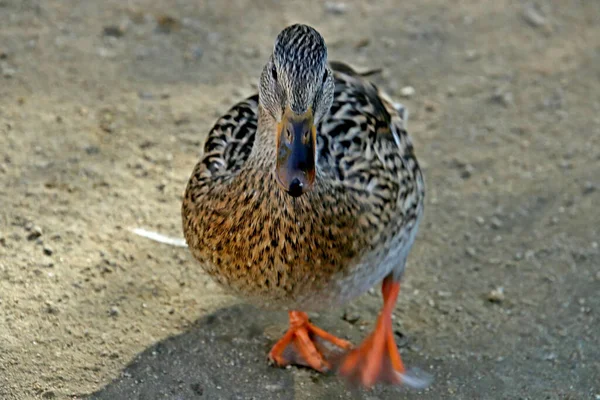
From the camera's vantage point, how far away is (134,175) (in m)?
4.95

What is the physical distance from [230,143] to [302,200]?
0.65m

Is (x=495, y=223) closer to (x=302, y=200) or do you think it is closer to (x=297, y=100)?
(x=302, y=200)

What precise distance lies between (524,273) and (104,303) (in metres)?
2.12

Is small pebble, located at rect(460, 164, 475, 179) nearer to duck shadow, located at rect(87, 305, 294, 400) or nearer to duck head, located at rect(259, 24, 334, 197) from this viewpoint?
duck shadow, located at rect(87, 305, 294, 400)

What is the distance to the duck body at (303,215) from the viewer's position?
345cm

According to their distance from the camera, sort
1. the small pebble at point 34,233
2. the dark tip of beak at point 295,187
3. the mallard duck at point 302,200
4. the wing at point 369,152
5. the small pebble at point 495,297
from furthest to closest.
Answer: the small pebble at point 495,297 < the small pebble at point 34,233 < the wing at point 369,152 < the mallard duck at point 302,200 < the dark tip of beak at point 295,187

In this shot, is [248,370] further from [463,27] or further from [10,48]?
[463,27]

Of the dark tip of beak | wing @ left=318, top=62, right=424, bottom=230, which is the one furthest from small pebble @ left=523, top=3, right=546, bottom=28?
the dark tip of beak

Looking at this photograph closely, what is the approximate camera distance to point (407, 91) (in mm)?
5957

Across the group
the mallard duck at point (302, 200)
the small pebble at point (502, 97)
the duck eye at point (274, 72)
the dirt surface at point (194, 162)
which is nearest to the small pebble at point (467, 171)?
the dirt surface at point (194, 162)

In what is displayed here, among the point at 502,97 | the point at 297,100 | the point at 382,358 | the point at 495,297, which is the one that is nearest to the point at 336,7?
the point at 502,97

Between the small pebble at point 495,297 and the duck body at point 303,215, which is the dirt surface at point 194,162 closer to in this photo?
the small pebble at point 495,297

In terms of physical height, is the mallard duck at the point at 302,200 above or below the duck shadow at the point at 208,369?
above

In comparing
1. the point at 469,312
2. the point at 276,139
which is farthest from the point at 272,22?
the point at 276,139
